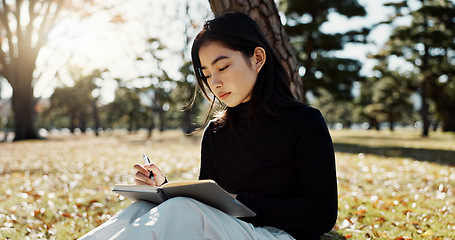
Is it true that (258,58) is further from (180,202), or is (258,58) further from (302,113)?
(180,202)

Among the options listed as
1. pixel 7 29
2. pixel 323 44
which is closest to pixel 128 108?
pixel 7 29

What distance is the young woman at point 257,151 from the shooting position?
1399mm

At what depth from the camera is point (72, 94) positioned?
35969 mm

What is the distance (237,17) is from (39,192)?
150 inches

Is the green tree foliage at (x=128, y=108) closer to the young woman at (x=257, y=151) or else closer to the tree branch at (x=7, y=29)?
the tree branch at (x=7, y=29)

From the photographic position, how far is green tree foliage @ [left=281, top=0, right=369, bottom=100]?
14.2m

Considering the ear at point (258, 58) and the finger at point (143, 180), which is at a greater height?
the ear at point (258, 58)

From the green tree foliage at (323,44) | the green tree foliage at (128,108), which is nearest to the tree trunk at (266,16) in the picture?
the green tree foliage at (323,44)

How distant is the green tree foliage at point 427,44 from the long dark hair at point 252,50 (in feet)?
52.5

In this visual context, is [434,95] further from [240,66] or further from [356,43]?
[240,66]

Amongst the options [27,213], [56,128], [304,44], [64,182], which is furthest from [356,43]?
[56,128]

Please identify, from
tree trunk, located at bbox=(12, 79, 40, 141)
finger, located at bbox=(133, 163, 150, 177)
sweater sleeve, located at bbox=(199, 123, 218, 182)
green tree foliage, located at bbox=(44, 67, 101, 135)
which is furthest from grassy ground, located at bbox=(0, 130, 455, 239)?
green tree foliage, located at bbox=(44, 67, 101, 135)

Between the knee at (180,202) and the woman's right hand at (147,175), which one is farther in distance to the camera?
the woman's right hand at (147,175)

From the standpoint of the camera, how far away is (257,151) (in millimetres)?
1594
